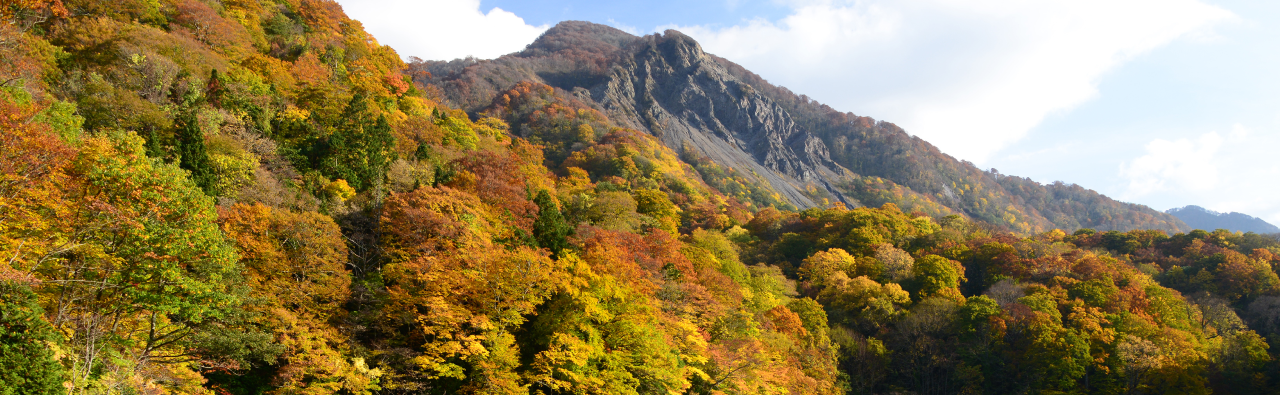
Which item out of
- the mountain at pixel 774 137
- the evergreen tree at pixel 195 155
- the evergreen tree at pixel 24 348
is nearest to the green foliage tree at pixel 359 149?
the evergreen tree at pixel 195 155

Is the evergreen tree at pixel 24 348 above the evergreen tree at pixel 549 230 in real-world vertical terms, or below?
below

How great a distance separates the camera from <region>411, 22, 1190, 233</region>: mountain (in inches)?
4813

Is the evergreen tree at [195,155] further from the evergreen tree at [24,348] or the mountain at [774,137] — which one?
the mountain at [774,137]

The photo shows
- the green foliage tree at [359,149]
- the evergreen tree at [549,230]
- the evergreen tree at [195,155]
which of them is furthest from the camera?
the evergreen tree at [549,230]

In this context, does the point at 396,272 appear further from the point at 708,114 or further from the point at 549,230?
the point at 708,114

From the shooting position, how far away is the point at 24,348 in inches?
488

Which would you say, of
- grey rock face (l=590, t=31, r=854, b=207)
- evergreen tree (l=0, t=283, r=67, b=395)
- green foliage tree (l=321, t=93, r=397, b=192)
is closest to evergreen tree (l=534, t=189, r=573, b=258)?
green foliage tree (l=321, t=93, r=397, b=192)

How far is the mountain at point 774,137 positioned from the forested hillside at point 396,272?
216 feet

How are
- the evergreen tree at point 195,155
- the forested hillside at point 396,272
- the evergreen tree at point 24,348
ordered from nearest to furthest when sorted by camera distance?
the evergreen tree at point 24,348
the forested hillside at point 396,272
the evergreen tree at point 195,155

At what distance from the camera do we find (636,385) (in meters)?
24.7

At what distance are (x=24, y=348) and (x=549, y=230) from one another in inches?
855

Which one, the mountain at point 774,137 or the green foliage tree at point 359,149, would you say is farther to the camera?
the mountain at point 774,137

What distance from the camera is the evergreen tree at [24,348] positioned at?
12.0 metres

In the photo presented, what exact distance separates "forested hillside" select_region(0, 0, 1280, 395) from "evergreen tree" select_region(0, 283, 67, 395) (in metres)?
0.07
